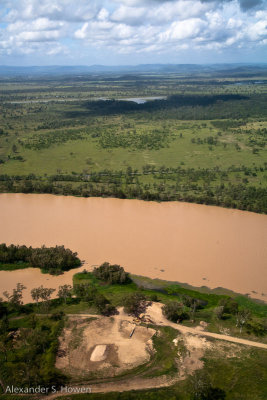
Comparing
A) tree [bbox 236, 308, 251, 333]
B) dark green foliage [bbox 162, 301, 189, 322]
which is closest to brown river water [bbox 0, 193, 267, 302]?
tree [bbox 236, 308, 251, 333]

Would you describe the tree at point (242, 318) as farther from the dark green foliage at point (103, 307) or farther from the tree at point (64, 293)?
the tree at point (64, 293)

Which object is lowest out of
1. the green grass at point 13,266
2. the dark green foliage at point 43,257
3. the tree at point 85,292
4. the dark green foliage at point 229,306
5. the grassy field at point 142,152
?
the dark green foliage at point 229,306

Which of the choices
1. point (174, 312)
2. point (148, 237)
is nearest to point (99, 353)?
point (174, 312)

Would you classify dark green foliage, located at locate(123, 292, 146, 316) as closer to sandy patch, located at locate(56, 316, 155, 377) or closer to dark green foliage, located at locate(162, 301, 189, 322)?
sandy patch, located at locate(56, 316, 155, 377)

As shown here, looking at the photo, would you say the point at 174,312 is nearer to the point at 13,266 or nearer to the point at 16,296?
the point at 16,296

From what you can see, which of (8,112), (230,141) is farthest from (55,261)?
(8,112)

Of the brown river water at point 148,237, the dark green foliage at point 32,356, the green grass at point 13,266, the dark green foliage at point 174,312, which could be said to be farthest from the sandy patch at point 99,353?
the green grass at point 13,266
